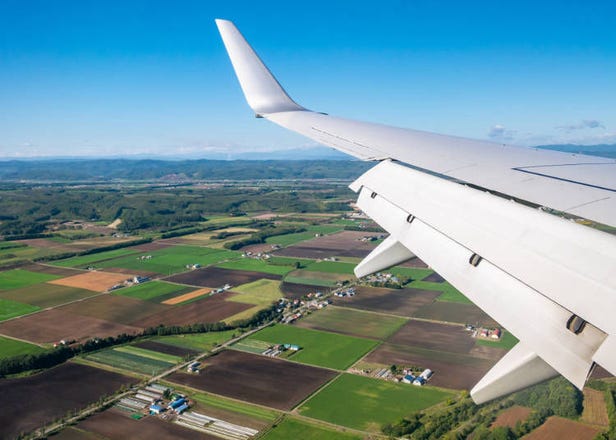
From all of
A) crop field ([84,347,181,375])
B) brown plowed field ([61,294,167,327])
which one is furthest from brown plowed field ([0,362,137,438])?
brown plowed field ([61,294,167,327])

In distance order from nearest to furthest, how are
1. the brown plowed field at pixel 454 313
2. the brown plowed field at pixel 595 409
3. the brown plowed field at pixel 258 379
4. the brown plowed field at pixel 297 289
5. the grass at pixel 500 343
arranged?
the brown plowed field at pixel 595 409 → the brown plowed field at pixel 258 379 → the grass at pixel 500 343 → the brown plowed field at pixel 454 313 → the brown plowed field at pixel 297 289

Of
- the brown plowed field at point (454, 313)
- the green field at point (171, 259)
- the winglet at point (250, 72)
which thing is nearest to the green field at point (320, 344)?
the brown plowed field at point (454, 313)

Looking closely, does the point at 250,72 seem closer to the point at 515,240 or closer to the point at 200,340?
the point at 515,240

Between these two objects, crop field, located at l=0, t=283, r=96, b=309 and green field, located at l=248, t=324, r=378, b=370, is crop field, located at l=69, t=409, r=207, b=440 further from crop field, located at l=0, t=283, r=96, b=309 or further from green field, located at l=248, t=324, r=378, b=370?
crop field, located at l=0, t=283, r=96, b=309

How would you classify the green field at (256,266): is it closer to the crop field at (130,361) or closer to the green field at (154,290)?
the green field at (154,290)

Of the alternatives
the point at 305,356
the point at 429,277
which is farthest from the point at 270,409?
the point at 429,277

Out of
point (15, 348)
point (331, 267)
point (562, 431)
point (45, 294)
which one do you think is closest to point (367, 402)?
point (562, 431)
